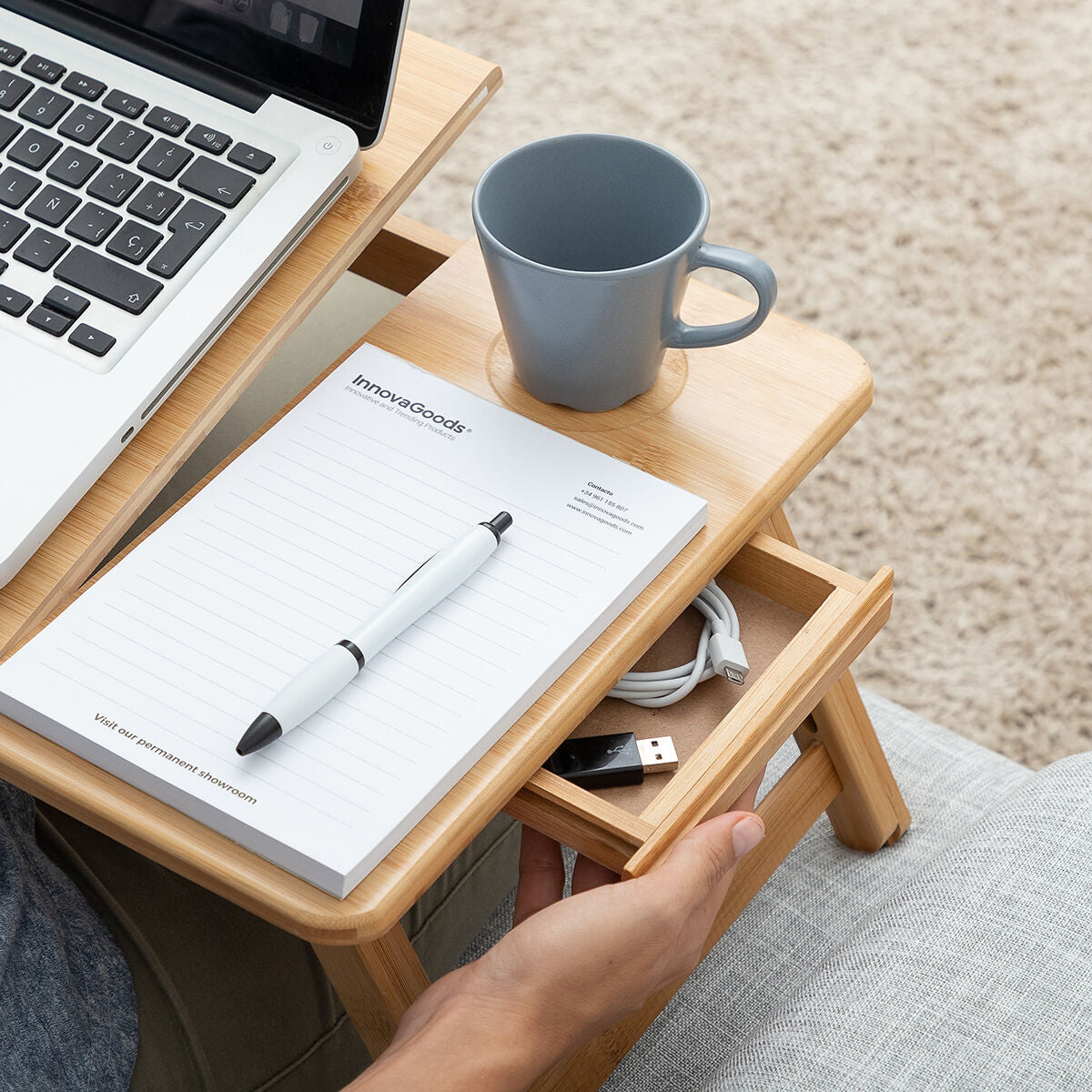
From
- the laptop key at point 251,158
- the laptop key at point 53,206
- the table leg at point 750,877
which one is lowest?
the table leg at point 750,877

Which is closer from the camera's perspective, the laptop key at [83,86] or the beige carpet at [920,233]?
the laptop key at [83,86]

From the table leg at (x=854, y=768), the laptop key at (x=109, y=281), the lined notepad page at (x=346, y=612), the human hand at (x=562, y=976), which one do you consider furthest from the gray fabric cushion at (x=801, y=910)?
the laptop key at (x=109, y=281)

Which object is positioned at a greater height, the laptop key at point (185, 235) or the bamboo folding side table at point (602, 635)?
the laptop key at point (185, 235)

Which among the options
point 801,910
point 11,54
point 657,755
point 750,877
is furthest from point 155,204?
point 801,910

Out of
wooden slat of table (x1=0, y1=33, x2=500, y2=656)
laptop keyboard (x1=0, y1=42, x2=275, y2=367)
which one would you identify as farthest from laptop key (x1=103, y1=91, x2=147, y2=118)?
wooden slat of table (x1=0, y1=33, x2=500, y2=656)

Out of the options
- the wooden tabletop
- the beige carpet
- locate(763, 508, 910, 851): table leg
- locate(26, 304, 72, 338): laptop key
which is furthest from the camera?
the beige carpet

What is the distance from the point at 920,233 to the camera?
1563mm

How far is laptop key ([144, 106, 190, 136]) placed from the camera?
62 centimetres

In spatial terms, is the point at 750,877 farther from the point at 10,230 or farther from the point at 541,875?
the point at 10,230

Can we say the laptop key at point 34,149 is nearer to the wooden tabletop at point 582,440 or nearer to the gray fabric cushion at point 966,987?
the wooden tabletop at point 582,440

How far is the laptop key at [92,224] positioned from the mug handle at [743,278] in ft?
0.90

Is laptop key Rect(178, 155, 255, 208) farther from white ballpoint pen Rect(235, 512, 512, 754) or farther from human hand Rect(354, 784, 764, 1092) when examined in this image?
human hand Rect(354, 784, 764, 1092)

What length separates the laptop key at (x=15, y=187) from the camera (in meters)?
0.60

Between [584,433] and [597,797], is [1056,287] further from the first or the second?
[597,797]
